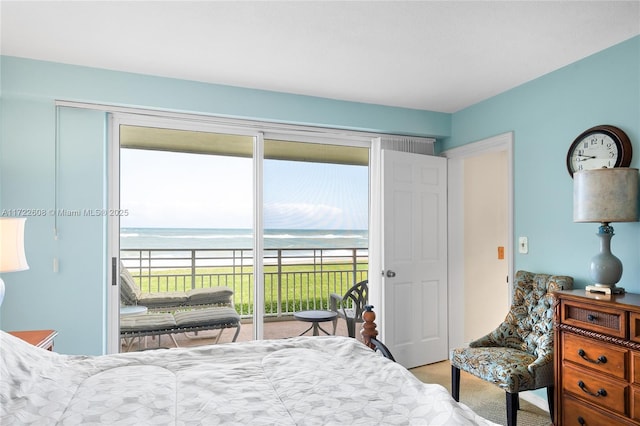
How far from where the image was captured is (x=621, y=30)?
243 centimetres

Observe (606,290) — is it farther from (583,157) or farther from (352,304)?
(352,304)

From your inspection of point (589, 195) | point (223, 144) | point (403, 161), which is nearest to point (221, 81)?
point (223, 144)

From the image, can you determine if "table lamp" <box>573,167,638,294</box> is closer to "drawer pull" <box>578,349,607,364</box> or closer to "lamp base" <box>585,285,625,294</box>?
"lamp base" <box>585,285,625,294</box>

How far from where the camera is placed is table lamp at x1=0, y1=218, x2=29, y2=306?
222cm

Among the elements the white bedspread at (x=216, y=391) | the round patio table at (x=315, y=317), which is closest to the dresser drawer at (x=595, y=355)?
the white bedspread at (x=216, y=391)

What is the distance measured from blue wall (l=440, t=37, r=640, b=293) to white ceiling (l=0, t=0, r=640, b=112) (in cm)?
14

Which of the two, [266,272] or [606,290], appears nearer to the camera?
[606,290]

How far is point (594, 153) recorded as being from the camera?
272cm

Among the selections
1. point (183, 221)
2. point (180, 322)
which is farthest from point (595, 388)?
point (183, 221)

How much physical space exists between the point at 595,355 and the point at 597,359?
22mm

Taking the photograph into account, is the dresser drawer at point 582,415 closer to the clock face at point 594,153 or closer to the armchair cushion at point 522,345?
the armchair cushion at point 522,345

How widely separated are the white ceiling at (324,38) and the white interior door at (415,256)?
101 cm

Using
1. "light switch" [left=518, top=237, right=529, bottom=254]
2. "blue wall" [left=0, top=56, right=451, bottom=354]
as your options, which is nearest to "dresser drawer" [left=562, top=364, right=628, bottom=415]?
"light switch" [left=518, top=237, right=529, bottom=254]

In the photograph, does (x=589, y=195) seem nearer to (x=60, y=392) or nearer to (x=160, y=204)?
(x=60, y=392)
